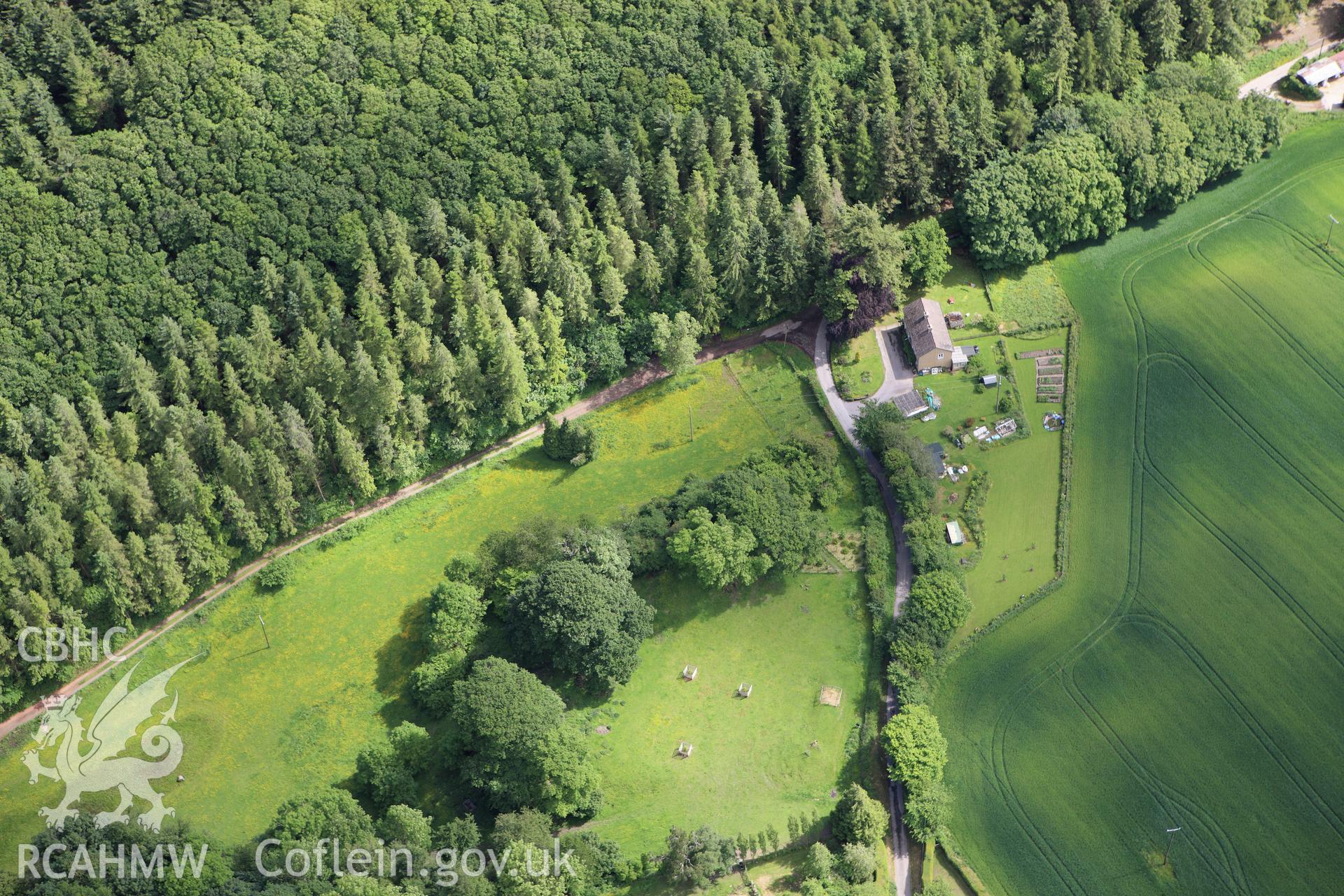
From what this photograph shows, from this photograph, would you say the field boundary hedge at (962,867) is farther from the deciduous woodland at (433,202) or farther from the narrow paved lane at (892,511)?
the deciduous woodland at (433,202)

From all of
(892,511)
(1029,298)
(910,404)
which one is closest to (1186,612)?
(892,511)

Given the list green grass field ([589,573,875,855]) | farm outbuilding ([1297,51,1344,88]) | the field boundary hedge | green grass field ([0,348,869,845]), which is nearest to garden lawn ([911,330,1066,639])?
green grass field ([0,348,869,845])

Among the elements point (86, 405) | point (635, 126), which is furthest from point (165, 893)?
point (635, 126)

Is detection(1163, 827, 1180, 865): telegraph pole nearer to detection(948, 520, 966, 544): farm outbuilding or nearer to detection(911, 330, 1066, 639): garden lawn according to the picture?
detection(911, 330, 1066, 639): garden lawn

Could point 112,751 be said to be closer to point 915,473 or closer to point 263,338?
point 263,338

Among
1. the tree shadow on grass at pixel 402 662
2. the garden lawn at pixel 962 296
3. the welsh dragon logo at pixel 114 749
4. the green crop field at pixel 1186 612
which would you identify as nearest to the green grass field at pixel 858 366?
the garden lawn at pixel 962 296
